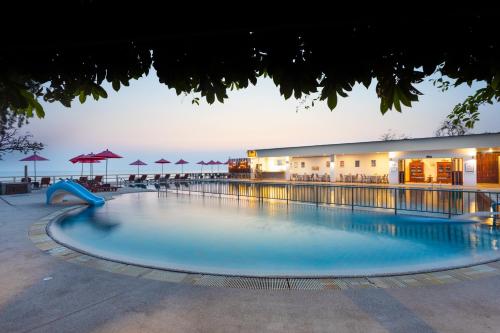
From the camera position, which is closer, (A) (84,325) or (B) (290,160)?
(A) (84,325)

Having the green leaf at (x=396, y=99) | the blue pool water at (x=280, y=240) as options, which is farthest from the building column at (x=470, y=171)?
the green leaf at (x=396, y=99)

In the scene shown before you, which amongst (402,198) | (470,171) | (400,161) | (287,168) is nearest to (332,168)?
(287,168)

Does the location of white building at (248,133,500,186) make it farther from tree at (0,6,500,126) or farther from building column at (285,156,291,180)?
tree at (0,6,500,126)

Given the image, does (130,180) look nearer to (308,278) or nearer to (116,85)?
(308,278)

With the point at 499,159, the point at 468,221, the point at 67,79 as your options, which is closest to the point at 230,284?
the point at 67,79

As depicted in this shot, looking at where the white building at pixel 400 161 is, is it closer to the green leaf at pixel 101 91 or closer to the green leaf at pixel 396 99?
the green leaf at pixel 396 99

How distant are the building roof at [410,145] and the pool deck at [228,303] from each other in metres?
20.8

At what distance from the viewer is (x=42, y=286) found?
3896 millimetres

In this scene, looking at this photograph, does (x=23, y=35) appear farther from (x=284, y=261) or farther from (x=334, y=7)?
(x=284, y=261)

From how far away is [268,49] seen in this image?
1841 millimetres

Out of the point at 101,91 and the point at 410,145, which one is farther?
the point at 410,145

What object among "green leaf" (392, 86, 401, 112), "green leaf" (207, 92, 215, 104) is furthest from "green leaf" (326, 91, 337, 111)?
"green leaf" (207, 92, 215, 104)

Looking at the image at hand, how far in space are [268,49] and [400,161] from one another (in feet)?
87.5

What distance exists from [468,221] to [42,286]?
11.0 metres
